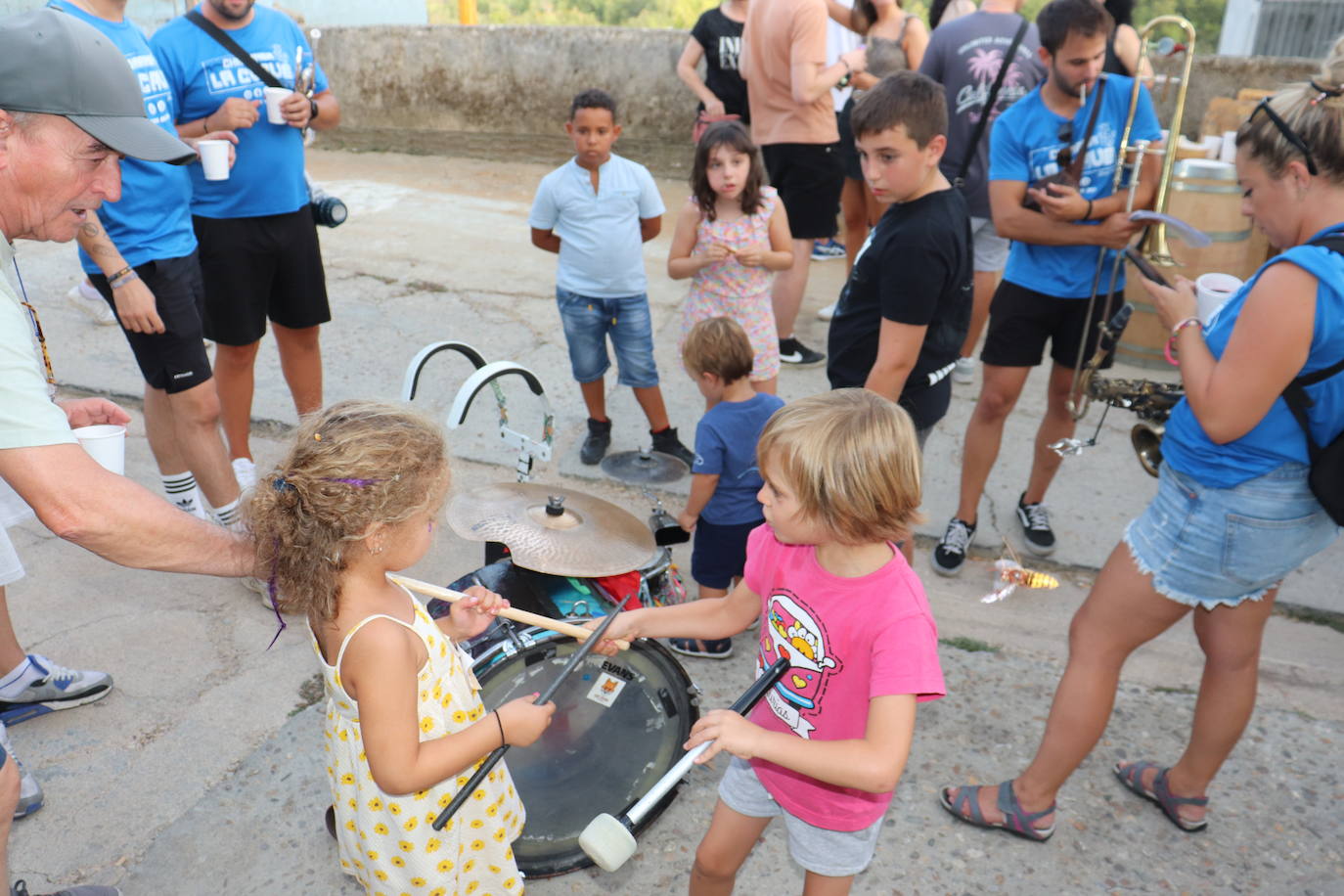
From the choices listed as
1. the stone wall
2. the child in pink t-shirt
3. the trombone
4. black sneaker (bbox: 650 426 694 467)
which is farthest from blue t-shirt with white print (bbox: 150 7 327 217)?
the stone wall

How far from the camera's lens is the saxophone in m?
2.69

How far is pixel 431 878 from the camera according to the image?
1.81 m

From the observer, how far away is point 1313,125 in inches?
72.2

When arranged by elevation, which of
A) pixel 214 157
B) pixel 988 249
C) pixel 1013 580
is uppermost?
pixel 214 157

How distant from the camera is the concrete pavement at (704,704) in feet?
7.72

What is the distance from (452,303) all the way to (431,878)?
14.4 ft

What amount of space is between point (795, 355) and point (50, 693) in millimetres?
3616

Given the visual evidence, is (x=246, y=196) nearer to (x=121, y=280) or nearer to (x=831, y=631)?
(x=121, y=280)

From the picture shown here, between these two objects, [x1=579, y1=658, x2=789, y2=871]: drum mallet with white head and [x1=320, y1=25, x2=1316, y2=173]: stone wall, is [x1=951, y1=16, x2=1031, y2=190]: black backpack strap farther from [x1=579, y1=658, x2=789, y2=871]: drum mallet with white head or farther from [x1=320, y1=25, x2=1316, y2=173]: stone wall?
[x1=320, y1=25, x2=1316, y2=173]: stone wall

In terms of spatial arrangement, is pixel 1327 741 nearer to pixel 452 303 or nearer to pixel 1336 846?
pixel 1336 846

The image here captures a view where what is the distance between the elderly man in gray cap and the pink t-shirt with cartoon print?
95 centimetres

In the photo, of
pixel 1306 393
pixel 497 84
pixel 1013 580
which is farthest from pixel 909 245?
pixel 497 84

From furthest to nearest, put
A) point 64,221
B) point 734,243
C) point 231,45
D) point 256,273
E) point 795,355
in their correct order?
point 795,355 → point 734,243 → point 256,273 → point 231,45 → point 64,221

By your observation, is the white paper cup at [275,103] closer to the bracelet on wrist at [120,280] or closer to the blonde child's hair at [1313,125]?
the bracelet on wrist at [120,280]
